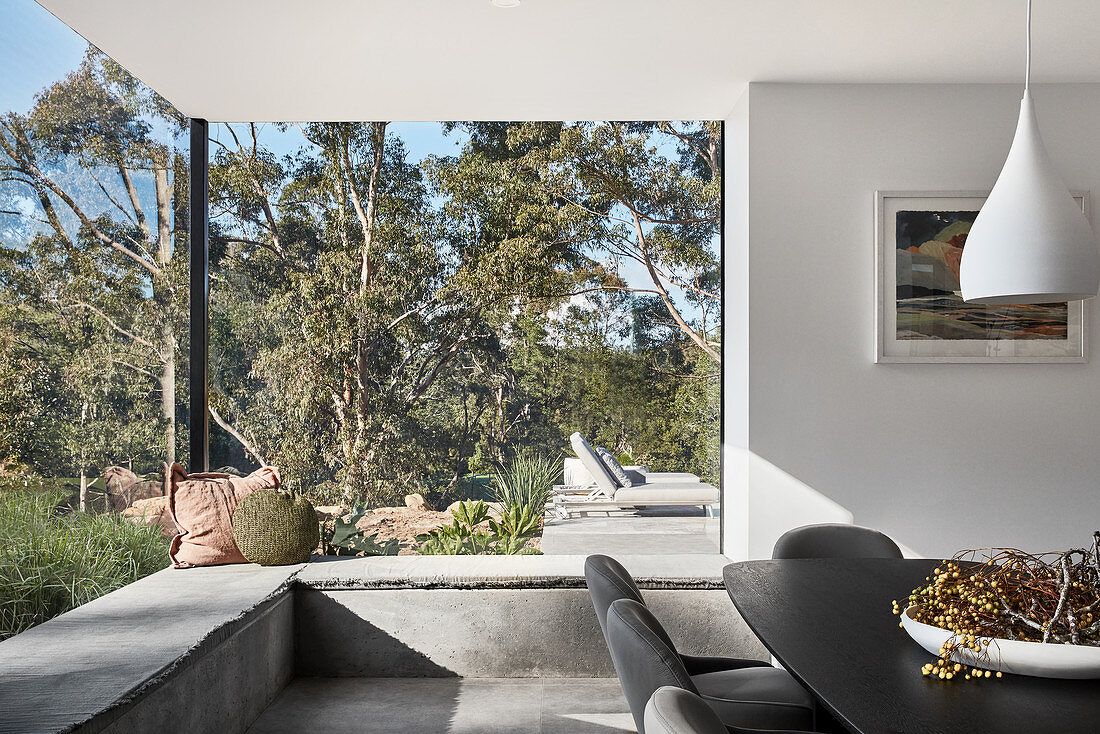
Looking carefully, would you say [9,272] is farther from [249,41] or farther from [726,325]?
[726,325]

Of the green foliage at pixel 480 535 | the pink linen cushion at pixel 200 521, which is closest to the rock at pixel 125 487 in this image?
the pink linen cushion at pixel 200 521

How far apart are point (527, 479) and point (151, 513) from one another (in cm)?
294

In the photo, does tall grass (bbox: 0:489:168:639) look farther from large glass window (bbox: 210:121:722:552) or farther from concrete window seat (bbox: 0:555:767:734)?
large glass window (bbox: 210:121:722:552)

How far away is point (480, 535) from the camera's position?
17.6 ft

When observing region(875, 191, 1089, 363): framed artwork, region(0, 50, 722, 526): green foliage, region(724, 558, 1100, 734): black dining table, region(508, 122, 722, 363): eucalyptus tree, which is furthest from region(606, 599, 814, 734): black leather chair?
region(508, 122, 722, 363): eucalyptus tree

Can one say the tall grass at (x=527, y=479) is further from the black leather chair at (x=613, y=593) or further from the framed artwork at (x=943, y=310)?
the black leather chair at (x=613, y=593)

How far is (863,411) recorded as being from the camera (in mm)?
3740

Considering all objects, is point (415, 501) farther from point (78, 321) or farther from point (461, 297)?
point (78, 321)

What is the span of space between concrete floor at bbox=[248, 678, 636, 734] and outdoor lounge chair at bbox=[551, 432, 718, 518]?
2.42 metres

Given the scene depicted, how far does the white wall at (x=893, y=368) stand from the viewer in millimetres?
3721

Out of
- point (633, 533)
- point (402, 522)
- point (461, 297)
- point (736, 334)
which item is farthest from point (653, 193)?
point (402, 522)

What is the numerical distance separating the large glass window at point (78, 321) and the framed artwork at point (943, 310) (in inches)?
141

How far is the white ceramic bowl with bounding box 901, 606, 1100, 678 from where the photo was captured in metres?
1.51

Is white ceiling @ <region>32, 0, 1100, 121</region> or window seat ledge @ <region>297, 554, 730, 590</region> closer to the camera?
white ceiling @ <region>32, 0, 1100, 121</region>
